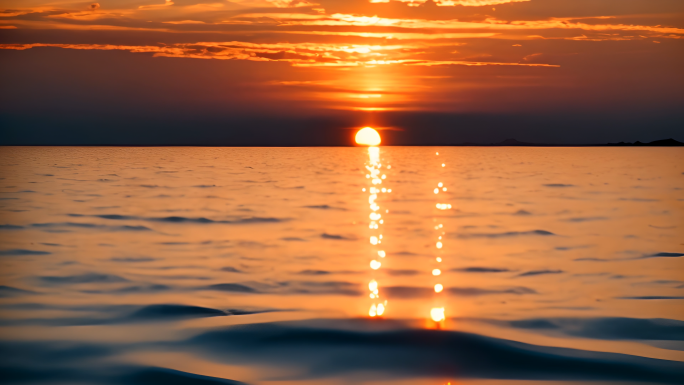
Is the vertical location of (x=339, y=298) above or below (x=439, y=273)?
below

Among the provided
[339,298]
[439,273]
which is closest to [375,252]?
[439,273]

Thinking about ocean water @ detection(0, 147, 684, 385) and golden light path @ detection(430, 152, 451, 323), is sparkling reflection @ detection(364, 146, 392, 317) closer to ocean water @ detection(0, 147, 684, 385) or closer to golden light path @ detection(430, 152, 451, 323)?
ocean water @ detection(0, 147, 684, 385)

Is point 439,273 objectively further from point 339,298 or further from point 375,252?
point 339,298

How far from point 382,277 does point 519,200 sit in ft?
40.8

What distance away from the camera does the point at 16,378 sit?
5145 millimetres

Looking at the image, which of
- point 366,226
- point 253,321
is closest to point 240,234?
point 366,226

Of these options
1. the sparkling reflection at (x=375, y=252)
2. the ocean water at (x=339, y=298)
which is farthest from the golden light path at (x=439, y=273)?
the sparkling reflection at (x=375, y=252)

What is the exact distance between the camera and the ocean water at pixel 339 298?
545 centimetres

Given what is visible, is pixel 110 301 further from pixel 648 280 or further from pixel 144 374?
pixel 648 280

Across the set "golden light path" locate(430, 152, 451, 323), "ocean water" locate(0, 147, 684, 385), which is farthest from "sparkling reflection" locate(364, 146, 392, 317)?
"golden light path" locate(430, 152, 451, 323)

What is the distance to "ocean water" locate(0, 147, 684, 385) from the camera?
5.45m

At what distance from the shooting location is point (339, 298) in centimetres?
784

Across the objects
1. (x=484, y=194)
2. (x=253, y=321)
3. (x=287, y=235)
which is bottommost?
(x=253, y=321)

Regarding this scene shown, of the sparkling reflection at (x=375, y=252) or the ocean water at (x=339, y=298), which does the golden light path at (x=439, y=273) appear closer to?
the ocean water at (x=339, y=298)
